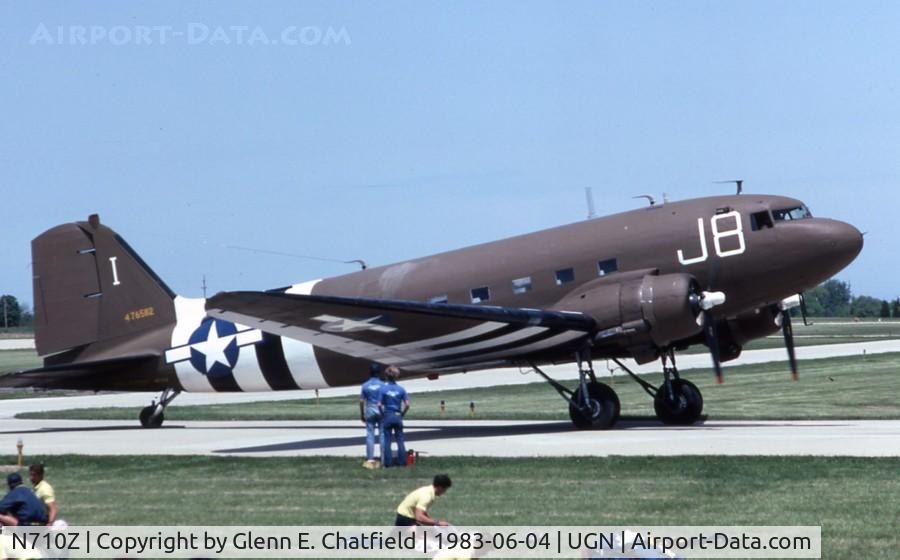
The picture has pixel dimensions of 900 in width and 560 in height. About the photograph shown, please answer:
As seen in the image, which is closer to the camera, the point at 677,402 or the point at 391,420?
the point at 391,420

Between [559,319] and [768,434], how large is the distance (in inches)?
184

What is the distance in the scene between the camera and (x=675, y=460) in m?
20.9

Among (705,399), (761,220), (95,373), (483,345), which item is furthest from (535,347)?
(705,399)

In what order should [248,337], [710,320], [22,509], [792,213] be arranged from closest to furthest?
[22,509]
[710,320]
[792,213]
[248,337]

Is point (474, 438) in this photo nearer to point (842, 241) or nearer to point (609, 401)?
point (609, 401)

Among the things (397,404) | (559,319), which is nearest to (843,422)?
(559,319)

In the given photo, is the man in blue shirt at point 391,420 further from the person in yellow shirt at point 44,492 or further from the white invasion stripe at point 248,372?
the white invasion stripe at point 248,372

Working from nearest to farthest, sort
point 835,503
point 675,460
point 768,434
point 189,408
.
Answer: point 835,503 < point 675,460 < point 768,434 < point 189,408

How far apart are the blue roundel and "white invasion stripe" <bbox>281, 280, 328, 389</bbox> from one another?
1408 mm

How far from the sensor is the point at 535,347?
1063 inches

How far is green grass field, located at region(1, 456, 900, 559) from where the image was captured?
15.8 m

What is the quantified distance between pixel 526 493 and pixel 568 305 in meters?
9.13

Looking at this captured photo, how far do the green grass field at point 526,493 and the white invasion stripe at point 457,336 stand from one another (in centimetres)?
474

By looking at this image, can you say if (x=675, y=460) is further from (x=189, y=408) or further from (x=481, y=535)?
(x=189, y=408)
